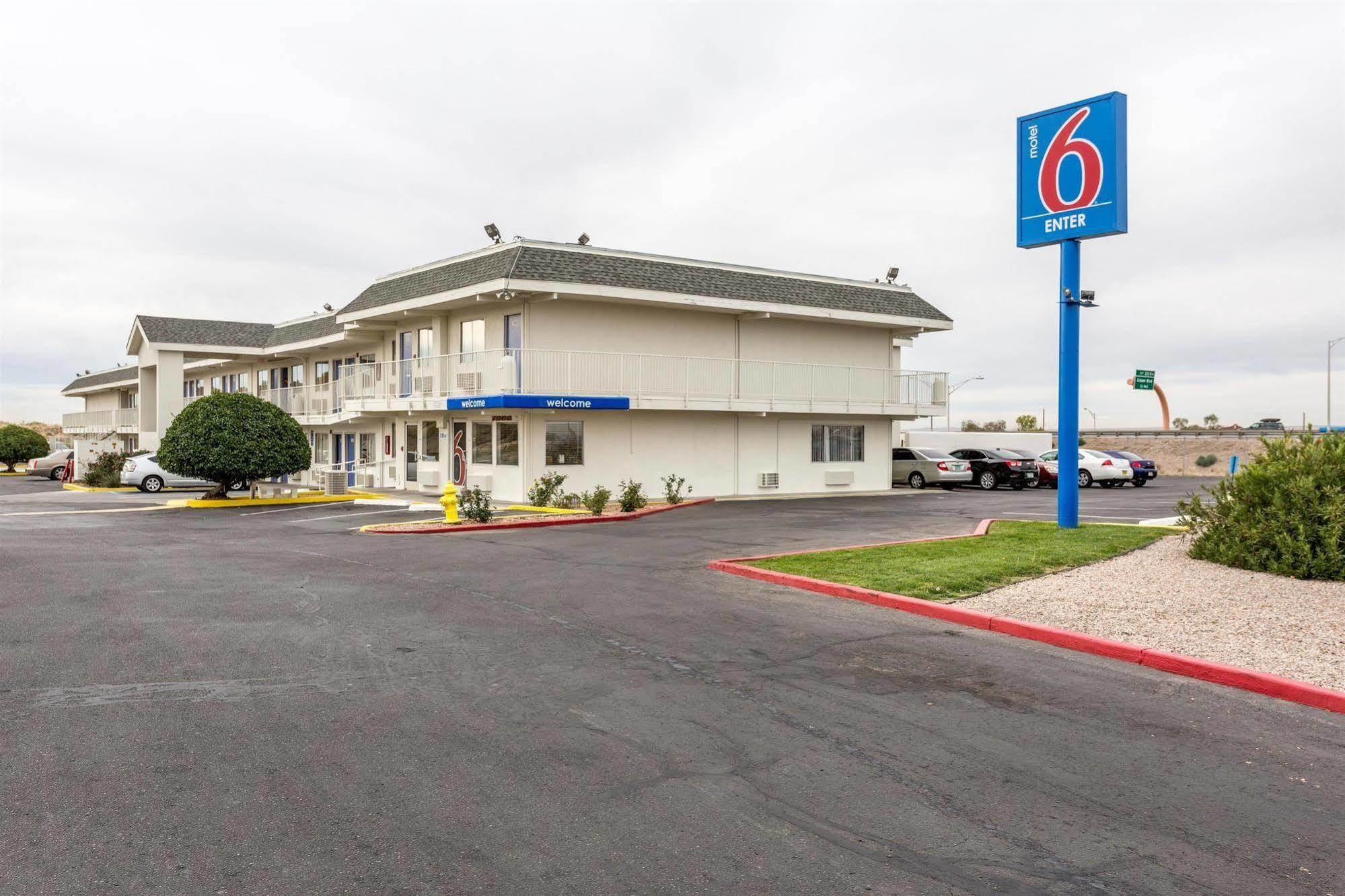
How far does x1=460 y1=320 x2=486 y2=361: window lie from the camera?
1097 inches

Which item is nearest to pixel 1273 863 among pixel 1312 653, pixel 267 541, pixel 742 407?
pixel 1312 653

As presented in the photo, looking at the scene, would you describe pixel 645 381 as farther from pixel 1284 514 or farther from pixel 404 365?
pixel 1284 514

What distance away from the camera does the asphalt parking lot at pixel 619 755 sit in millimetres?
4121

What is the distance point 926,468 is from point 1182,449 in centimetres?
2871

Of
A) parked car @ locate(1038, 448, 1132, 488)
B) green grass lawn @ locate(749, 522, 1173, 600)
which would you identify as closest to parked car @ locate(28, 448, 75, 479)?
green grass lawn @ locate(749, 522, 1173, 600)

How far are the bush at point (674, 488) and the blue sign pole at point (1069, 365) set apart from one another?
1104cm

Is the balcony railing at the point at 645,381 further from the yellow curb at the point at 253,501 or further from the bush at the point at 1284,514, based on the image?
the bush at the point at 1284,514

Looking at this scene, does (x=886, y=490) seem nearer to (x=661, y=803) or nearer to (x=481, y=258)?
(x=481, y=258)

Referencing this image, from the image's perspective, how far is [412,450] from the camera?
31.8m

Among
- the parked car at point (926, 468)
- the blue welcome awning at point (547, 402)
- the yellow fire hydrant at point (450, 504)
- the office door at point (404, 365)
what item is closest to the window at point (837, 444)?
the parked car at point (926, 468)

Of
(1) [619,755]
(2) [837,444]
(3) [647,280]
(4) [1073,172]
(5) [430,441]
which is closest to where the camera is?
(1) [619,755]

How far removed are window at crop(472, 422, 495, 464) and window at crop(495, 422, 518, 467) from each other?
31 cm

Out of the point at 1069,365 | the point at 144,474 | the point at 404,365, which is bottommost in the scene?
the point at 144,474

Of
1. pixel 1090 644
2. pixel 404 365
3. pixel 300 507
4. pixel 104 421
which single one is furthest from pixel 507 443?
pixel 104 421
